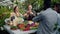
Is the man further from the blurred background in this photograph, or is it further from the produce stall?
the blurred background

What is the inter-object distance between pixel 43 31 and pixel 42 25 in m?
0.11

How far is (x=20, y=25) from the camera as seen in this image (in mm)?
3938

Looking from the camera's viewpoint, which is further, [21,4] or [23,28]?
[21,4]

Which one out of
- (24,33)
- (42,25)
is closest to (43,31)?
(42,25)

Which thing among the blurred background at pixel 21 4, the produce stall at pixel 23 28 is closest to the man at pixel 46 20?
the produce stall at pixel 23 28

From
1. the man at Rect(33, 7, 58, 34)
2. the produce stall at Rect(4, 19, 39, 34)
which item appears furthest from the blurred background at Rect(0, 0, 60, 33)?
the man at Rect(33, 7, 58, 34)

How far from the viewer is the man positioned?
11.8 feet

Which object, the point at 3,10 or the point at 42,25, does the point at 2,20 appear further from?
the point at 42,25

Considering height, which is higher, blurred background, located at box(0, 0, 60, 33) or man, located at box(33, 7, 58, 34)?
blurred background, located at box(0, 0, 60, 33)

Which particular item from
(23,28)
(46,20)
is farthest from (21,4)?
(46,20)

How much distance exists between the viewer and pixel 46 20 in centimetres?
367

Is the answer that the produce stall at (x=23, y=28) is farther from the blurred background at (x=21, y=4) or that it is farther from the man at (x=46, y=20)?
the blurred background at (x=21, y=4)

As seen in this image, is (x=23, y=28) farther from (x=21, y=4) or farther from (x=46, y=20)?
(x=21, y=4)

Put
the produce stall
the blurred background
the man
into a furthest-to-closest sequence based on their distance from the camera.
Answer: the blurred background, the produce stall, the man
